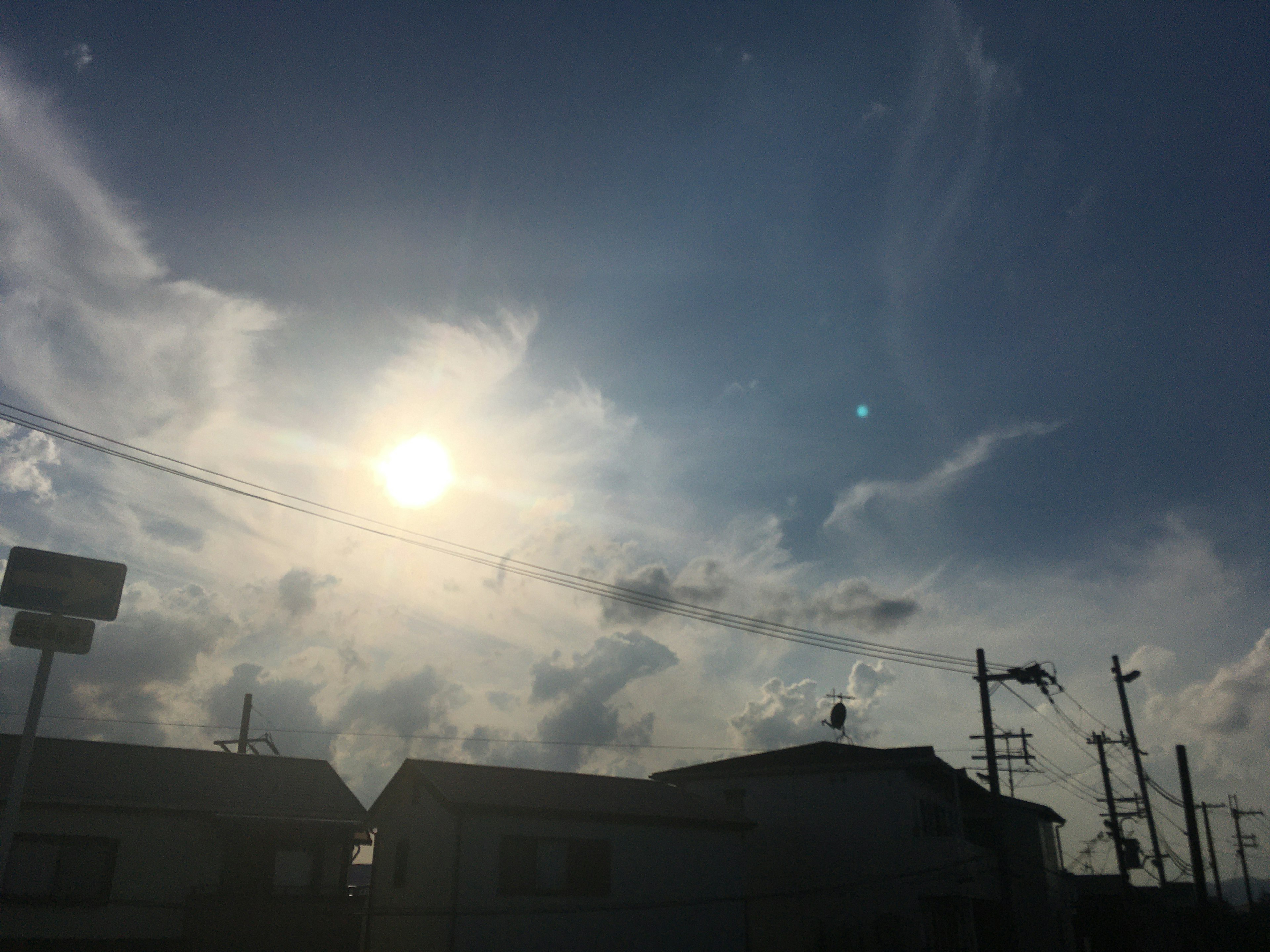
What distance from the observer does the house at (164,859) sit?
76.0 feet

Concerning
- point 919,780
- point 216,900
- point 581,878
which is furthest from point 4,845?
point 919,780

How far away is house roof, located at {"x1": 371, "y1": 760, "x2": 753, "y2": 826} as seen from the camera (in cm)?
2284

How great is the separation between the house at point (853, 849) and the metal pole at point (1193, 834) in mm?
7684

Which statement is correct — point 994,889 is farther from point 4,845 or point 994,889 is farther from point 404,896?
point 4,845

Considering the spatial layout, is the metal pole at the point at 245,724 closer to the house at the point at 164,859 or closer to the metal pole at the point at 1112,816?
the house at the point at 164,859

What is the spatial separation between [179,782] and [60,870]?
4.39m

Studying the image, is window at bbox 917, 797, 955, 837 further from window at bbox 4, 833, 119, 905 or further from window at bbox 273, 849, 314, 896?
window at bbox 4, 833, 119, 905

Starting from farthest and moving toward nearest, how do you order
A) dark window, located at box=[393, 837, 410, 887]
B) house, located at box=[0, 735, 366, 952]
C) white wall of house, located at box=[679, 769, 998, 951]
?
1. white wall of house, located at box=[679, 769, 998, 951]
2. dark window, located at box=[393, 837, 410, 887]
3. house, located at box=[0, 735, 366, 952]

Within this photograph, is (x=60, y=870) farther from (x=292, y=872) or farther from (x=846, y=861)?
(x=846, y=861)

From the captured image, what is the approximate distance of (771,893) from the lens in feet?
97.1

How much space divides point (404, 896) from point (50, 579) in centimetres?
1916

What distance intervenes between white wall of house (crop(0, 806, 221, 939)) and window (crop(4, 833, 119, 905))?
131mm

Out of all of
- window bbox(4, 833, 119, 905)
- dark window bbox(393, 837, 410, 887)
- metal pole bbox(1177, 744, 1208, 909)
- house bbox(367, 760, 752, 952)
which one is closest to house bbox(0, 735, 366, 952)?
window bbox(4, 833, 119, 905)

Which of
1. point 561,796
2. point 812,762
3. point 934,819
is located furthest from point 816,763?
point 561,796
